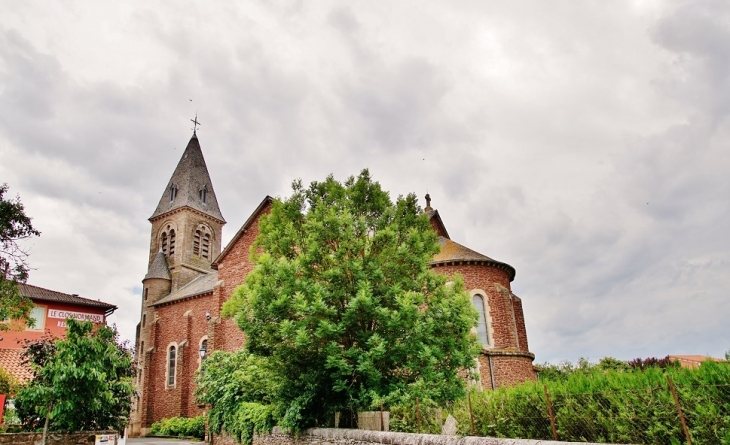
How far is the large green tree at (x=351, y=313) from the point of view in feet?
40.8

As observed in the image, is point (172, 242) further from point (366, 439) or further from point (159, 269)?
point (366, 439)

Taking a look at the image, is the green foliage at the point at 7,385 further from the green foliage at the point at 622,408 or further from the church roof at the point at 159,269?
the green foliage at the point at 622,408

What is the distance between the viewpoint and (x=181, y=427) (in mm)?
28312

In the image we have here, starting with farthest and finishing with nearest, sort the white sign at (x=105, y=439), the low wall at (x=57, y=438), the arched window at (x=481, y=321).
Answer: the arched window at (x=481, y=321) → the low wall at (x=57, y=438) → the white sign at (x=105, y=439)

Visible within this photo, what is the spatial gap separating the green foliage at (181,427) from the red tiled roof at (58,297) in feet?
29.6

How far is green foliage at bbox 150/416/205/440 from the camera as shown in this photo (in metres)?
27.1

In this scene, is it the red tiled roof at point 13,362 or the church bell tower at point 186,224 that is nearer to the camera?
the red tiled roof at point 13,362

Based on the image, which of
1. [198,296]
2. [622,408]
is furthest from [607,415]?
[198,296]

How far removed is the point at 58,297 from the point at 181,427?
12.3 metres

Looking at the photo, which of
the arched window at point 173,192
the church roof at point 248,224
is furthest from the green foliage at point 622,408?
the arched window at point 173,192

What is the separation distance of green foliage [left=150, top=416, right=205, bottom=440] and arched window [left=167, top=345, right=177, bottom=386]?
2767 millimetres

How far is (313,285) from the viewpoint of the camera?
12.9m

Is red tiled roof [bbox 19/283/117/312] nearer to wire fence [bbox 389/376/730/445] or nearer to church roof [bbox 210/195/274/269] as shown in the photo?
church roof [bbox 210/195/274/269]

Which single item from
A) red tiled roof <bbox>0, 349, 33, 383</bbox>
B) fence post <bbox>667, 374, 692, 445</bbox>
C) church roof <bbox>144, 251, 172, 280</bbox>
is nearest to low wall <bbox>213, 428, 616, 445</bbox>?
fence post <bbox>667, 374, 692, 445</bbox>
